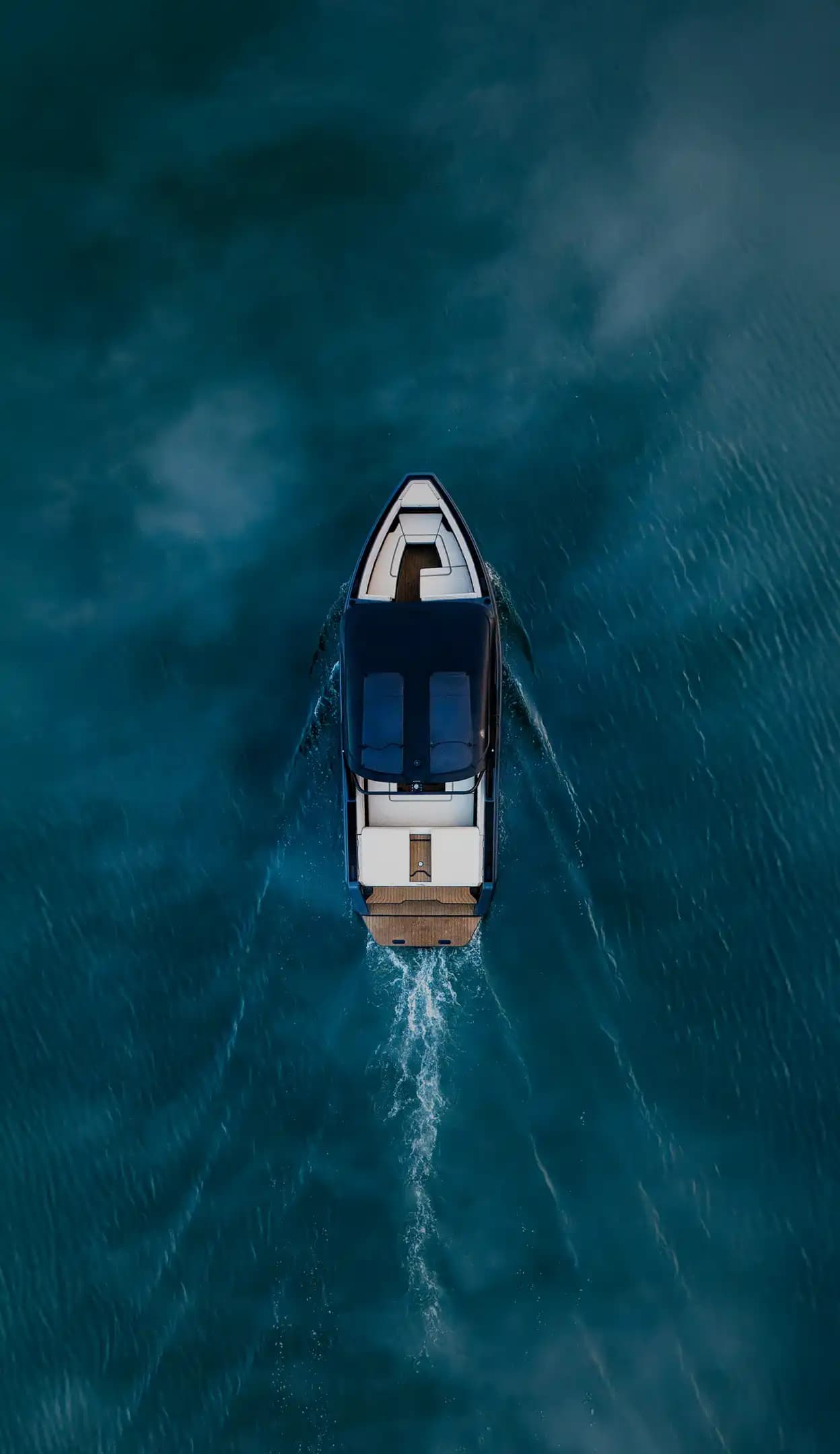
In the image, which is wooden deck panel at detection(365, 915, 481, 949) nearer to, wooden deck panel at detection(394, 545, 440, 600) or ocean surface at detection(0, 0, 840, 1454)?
ocean surface at detection(0, 0, 840, 1454)

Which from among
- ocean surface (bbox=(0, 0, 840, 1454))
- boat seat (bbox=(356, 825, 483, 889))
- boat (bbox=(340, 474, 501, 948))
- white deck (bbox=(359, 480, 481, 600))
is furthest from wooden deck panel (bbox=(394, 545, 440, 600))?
boat seat (bbox=(356, 825, 483, 889))

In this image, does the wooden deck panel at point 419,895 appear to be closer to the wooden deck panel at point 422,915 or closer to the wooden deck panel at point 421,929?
the wooden deck panel at point 422,915

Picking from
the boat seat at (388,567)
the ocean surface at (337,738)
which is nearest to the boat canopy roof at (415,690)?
the boat seat at (388,567)

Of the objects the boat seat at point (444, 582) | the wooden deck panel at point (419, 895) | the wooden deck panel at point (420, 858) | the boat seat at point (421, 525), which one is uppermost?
the boat seat at point (421, 525)

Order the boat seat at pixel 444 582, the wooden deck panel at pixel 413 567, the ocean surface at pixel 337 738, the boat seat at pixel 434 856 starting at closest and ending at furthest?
the boat seat at pixel 434 856, the ocean surface at pixel 337 738, the boat seat at pixel 444 582, the wooden deck panel at pixel 413 567

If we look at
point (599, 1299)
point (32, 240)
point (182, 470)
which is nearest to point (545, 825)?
point (599, 1299)

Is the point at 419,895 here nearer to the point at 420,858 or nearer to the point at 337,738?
the point at 420,858
